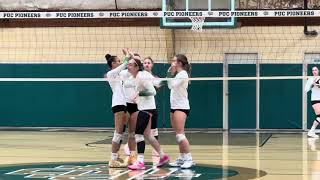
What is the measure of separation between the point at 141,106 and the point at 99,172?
117 centimetres

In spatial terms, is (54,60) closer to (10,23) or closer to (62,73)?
(62,73)

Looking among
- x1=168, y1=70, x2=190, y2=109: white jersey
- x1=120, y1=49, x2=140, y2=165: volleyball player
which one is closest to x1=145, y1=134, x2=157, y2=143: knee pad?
x1=120, y1=49, x2=140, y2=165: volleyball player

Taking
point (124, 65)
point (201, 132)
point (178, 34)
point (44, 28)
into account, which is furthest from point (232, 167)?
point (44, 28)

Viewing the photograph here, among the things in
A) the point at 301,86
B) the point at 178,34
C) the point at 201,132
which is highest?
the point at 178,34

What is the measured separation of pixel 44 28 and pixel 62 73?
1.46m

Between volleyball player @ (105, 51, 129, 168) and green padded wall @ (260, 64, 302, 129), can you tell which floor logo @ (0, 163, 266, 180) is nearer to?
volleyball player @ (105, 51, 129, 168)

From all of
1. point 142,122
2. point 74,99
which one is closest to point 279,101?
point 74,99

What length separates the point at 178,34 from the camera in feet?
64.2

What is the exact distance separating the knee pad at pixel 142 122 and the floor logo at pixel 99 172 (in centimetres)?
61

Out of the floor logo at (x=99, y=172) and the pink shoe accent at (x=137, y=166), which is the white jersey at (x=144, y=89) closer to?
the pink shoe accent at (x=137, y=166)

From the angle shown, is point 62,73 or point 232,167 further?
point 62,73

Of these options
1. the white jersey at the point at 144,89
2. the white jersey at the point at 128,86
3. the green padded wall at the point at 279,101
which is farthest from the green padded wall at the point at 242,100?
the white jersey at the point at 144,89

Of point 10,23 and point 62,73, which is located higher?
point 10,23

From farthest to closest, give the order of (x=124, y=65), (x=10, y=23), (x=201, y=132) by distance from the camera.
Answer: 1. (x=10, y=23)
2. (x=201, y=132)
3. (x=124, y=65)
